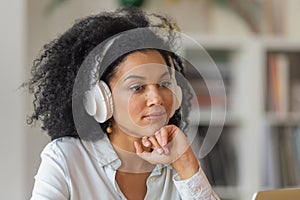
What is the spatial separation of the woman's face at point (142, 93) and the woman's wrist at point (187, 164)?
71 millimetres

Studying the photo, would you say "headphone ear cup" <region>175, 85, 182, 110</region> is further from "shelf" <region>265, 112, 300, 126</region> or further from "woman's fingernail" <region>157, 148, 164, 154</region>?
"shelf" <region>265, 112, 300, 126</region>

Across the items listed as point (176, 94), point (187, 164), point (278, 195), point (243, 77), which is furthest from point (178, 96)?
point (243, 77)

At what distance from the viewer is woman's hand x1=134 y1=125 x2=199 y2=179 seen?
1.05 meters

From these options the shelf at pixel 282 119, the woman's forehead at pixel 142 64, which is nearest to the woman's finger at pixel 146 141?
the woman's forehead at pixel 142 64

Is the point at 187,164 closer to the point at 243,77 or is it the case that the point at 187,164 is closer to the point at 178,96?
the point at 178,96

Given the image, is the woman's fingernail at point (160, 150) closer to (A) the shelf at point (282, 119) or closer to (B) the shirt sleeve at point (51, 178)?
(B) the shirt sleeve at point (51, 178)

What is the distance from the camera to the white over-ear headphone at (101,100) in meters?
1.05

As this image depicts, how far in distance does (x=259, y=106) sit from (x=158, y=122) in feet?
6.83

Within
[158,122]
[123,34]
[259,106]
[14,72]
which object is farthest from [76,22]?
[259,106]

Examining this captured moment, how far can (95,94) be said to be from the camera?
1.06 m

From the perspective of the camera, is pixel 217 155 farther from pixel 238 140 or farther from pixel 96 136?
pixel 96 136

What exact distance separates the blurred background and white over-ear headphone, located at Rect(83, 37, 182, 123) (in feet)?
6.24

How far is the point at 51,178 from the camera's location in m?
1.09

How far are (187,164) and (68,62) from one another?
260 millimetres
